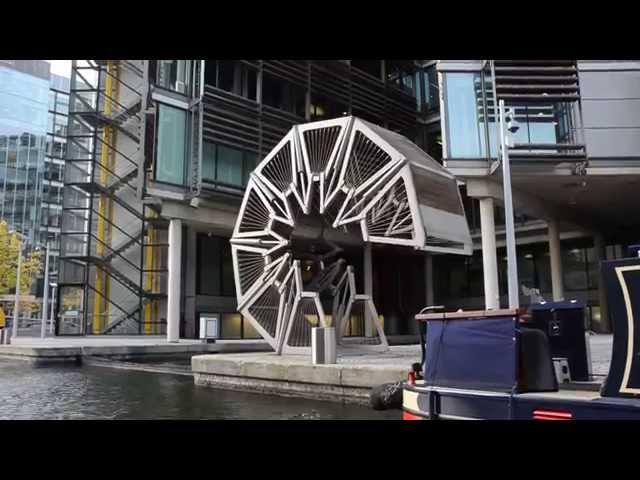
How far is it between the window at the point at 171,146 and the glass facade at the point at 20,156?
47.2 meters

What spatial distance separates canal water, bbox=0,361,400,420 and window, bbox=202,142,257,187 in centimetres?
1604

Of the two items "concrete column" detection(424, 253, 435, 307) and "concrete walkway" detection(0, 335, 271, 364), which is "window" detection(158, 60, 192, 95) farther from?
"concrete column" detection(424, 253, 435, 307)

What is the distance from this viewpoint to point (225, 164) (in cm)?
3375

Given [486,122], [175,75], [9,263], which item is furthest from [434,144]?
[9,263]

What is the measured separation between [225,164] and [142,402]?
21.7 meters

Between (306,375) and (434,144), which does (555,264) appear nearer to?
(434,144)

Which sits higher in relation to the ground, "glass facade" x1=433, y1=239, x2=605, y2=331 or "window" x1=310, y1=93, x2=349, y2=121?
"window" x1=310, y1=93, x2=349, y2=121

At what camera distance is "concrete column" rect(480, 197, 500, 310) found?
2652 cm

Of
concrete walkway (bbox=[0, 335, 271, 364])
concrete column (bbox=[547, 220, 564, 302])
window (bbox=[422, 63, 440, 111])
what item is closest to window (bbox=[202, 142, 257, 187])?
concrete walkway (bbox=[0, 335, 271, 364])
